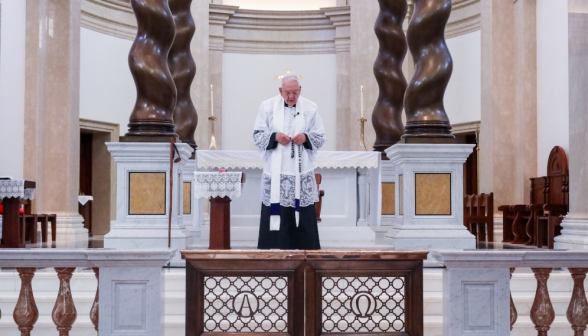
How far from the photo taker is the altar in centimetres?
852

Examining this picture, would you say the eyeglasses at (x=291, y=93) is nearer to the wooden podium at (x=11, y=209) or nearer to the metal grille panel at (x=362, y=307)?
the metal grille panel at (x=362, y=307)

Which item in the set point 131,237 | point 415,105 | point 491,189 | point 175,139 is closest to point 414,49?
point 415,105

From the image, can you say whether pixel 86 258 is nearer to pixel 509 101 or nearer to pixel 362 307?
pixel 362 307

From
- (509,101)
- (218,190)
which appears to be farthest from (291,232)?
(509,101)

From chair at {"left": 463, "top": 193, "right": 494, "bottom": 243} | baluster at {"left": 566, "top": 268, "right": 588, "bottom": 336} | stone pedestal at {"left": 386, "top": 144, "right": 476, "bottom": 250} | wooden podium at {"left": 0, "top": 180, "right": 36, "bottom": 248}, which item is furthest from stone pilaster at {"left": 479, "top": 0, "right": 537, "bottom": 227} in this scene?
baluster at {"left": 566, "top": 268, "right": 588, "bottom": 336}

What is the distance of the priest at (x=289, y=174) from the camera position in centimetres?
615

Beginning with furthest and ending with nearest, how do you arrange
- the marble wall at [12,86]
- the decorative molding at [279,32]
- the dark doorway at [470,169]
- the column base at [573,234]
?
the decorative molding at [279,32] < the dark doorway at [470,169] < the marble wall at [12,86] < the column base at [573,234]

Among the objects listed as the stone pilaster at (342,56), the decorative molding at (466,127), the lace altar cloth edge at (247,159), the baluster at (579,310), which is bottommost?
the baluster at (579,310)

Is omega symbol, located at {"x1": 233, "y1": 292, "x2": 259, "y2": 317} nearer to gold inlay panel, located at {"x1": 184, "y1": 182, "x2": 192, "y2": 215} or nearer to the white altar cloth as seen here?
the white altar cloth

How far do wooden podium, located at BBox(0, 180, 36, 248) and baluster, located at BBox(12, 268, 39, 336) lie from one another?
14.5 ft

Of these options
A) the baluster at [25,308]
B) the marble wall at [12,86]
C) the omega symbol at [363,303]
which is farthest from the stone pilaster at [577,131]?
the marble wall at [12,86]

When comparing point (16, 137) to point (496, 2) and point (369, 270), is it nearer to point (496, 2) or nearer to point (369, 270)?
point (496, 2)

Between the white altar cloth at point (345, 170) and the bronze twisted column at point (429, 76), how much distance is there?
48.9 inches

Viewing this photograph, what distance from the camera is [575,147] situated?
7984mm
